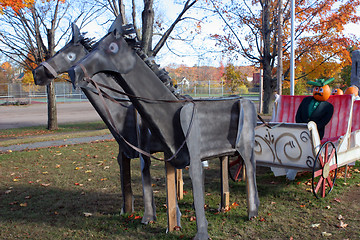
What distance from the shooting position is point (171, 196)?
471 cm

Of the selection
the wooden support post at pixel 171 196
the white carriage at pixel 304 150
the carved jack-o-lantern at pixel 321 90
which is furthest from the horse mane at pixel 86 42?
the carved jack-o-lantern at pixel 321 90

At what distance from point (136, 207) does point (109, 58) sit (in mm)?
2992

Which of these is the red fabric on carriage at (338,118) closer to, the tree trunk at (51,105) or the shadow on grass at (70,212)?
the shadow on grass at (70,212)

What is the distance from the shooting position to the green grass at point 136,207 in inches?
A: 185

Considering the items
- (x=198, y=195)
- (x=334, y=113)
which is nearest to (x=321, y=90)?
(x=334, y=113)

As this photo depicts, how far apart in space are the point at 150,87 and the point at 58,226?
8.47 ft

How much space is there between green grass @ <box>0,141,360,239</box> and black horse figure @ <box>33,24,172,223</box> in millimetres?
504

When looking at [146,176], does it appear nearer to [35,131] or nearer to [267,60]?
[35,131]

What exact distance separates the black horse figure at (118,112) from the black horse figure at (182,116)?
0.30 m

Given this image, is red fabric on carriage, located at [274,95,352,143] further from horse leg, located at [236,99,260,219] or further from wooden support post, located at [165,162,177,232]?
wooden support post, located at [165,162,177,232]

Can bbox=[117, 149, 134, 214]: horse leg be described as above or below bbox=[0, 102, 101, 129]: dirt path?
above

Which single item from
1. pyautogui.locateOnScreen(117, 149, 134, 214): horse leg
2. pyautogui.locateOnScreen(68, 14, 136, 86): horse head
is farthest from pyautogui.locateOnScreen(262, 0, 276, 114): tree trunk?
pyautogui.locateOnScreen(68, 14, 136, 86): horse head

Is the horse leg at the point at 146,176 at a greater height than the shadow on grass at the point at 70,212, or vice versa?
the horse leg at the point at 146,176

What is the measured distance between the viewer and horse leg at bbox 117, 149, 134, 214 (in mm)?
5262
